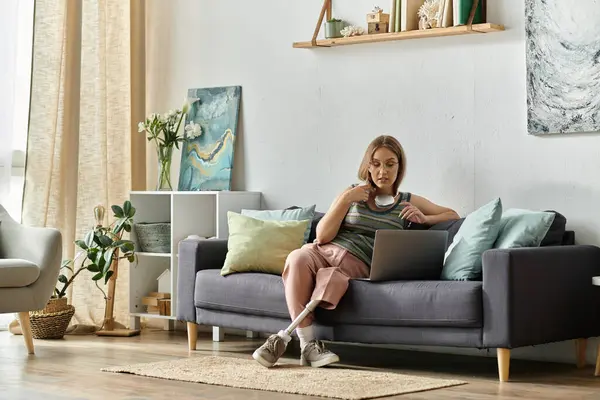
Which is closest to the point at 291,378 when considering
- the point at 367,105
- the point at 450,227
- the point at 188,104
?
the point at 450,227

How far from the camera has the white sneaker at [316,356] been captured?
4.44 meters

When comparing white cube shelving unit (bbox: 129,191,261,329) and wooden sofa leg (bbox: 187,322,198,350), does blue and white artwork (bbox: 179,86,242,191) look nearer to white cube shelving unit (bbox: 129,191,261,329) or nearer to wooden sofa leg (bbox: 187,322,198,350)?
white cube shelving unit (bbox: 129,191,261,329)

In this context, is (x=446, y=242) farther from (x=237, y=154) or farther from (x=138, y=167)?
(x=138, y=167)

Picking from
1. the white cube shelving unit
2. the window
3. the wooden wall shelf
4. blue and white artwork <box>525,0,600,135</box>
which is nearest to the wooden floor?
the white cube shelving unit

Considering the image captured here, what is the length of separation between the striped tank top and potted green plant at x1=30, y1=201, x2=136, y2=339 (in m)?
1.51

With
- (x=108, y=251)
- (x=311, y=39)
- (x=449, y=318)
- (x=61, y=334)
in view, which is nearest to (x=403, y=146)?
(x=311, y=39)

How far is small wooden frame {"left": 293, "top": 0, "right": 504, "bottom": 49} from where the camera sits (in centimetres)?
492

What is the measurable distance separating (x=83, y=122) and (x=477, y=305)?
117 inches

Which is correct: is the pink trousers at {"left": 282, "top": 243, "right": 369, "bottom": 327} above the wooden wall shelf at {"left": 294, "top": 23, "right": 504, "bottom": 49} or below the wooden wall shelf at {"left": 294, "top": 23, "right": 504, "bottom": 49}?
below

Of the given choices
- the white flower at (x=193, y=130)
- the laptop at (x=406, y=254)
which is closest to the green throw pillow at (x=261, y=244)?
the laptop at (x=406, y=254)

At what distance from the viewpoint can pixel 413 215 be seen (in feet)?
15.6

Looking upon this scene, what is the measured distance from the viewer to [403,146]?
17.4 feet

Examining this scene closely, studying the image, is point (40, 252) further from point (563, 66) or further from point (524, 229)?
point (563, 66)

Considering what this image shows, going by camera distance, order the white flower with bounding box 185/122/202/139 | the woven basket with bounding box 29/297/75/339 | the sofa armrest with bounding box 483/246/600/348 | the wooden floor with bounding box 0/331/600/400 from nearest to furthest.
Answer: the wooden floor with bounding box 0/331/600/400, the sofa armrest with bounding box 483/246/600/348, the woven basket with bounding box 29/297/75/339, the white flower with bounding box 185/122/202/139
